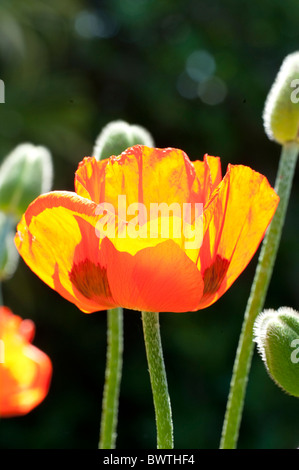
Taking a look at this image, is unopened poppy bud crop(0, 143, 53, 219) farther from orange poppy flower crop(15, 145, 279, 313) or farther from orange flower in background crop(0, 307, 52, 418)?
orange poppy flower crop(15, 145, 279, 313)

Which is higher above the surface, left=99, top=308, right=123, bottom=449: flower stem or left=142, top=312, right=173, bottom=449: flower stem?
left=99, top=308, right=123, bottom=449: flower stem

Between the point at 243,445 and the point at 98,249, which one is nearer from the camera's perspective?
the point at 98,249

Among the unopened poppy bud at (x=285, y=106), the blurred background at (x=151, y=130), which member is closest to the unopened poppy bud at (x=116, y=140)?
the unopened poppy bud at (x=285, y=106)

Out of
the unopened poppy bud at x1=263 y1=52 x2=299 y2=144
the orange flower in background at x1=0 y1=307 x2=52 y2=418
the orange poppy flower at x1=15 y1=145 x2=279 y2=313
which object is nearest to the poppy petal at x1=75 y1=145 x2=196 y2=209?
the orange poppy flower at x1=15 y1=145 x2=279 y2=313

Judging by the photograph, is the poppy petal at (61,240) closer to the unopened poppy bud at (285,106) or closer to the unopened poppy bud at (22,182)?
the unopened poppy bud at (285,106)

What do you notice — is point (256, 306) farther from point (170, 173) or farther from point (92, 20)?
point (92, 20)

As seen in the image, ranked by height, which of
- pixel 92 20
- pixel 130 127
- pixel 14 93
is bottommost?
pixel 130 127

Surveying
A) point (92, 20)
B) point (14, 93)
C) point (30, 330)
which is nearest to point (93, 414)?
point (14, 93)

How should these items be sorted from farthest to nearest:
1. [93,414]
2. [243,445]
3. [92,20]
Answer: [92,20], [93,414], [243,445]
